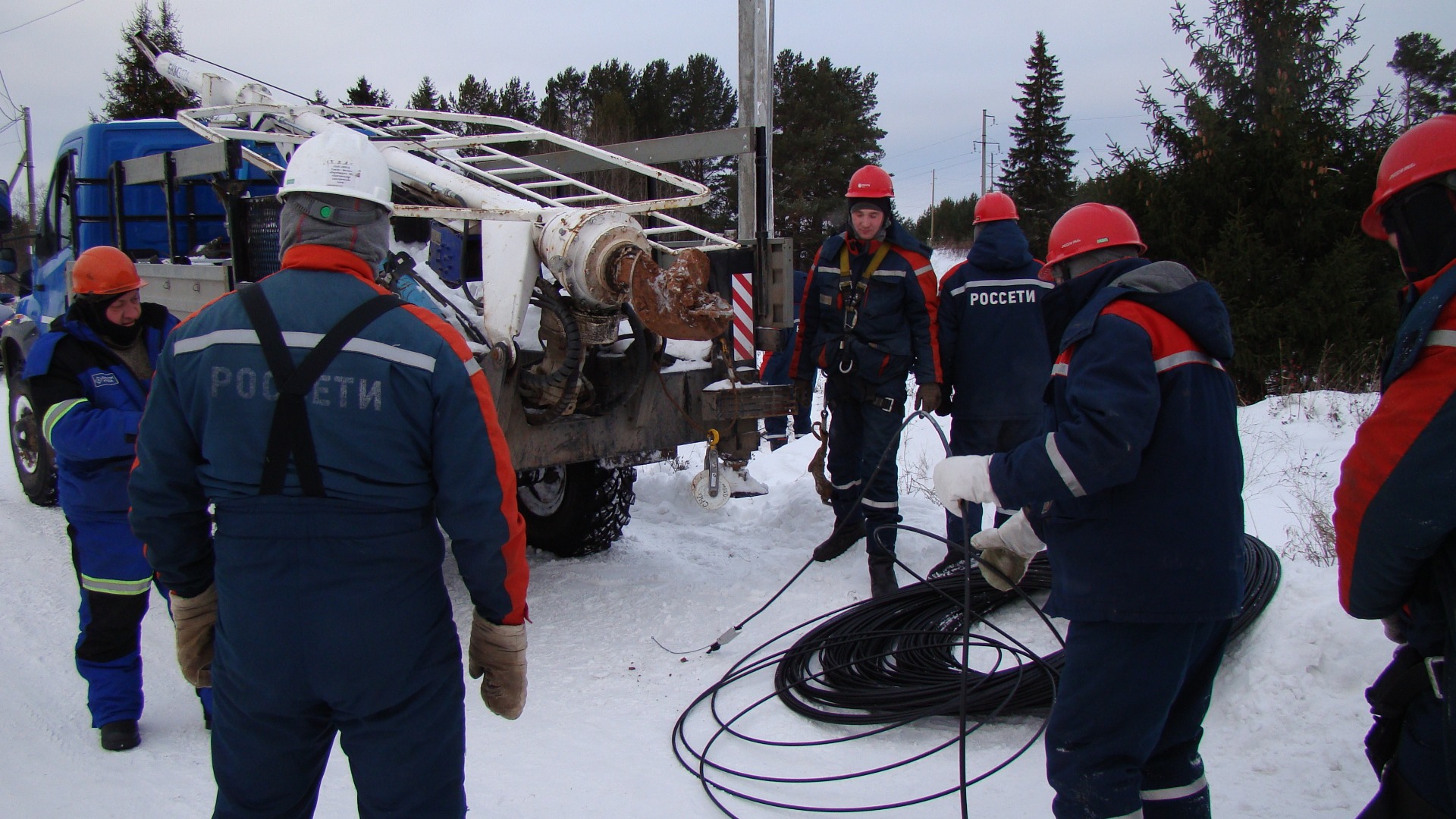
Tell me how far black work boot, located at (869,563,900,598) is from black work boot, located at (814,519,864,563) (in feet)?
1.28

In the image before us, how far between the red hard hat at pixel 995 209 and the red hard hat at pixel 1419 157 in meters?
2.82

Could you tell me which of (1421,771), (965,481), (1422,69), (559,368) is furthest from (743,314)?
(1422,69)

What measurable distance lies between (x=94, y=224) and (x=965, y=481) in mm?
6855

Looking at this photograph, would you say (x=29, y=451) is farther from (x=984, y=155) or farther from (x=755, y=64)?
(x=984, y=155)

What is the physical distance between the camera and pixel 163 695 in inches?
Answer: 155

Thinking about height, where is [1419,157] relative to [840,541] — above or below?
above

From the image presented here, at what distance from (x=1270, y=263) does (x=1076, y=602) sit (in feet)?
28.7

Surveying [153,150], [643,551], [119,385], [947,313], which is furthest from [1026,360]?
[153,150]

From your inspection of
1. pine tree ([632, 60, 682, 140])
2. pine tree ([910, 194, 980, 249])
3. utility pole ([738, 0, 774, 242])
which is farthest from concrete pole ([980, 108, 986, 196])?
utility pole ([738, 0, 774, 242])

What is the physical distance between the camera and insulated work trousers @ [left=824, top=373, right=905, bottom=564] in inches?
185

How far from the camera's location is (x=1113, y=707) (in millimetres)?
2197

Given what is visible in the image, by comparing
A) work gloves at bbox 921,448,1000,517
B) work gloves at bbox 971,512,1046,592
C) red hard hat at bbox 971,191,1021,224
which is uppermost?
red hard hat at bbox 971,191,1021,224

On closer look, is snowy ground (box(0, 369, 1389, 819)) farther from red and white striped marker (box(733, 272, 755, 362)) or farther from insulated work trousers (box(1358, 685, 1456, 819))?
red and white striped marker (box(733, 272, 755, 362))

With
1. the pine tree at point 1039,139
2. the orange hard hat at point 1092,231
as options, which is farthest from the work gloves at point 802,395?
the pine tree at point 1039,139
